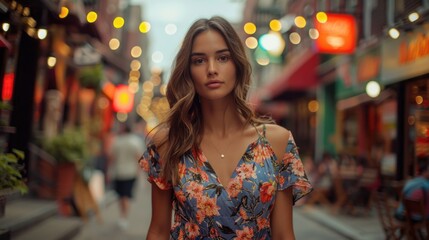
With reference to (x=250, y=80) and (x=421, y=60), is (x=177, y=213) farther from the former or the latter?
(x=421, y=60)

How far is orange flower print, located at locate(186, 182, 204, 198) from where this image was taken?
2.16 metres

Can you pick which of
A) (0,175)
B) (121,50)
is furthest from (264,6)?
(0,175)

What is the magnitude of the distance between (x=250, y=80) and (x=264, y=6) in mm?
36387

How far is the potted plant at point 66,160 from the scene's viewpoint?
10.7 m

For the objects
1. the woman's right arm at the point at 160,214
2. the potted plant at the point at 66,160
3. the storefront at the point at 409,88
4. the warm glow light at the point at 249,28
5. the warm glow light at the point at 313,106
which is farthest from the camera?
the warm glow light at the point at 313,106

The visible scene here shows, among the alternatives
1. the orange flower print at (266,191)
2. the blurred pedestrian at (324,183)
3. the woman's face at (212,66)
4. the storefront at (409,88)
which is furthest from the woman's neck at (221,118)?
the blurred pedestrian at (324,183)

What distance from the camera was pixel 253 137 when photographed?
7.66ft

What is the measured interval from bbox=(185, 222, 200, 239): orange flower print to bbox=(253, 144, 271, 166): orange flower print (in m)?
0.38

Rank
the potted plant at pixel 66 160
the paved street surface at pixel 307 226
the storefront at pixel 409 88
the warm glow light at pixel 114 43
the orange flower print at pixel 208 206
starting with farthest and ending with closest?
the warm glow light at pixel 114 43 < the potted plant at pixel 66 160 < the storefront at pixel 409 88 < the paved street surface at pixel 307 226 < the orange flower print at pixel 208 206

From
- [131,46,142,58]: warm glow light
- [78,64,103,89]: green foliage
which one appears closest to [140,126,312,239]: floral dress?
[78,64,103,89]: green foliage

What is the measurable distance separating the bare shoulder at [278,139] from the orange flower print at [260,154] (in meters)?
0.05

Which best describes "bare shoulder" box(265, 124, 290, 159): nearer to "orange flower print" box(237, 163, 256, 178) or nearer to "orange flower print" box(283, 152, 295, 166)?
"orange flower print" box(283, 152, 295, 166)

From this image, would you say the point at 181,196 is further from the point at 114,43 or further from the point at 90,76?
the point at 114,43

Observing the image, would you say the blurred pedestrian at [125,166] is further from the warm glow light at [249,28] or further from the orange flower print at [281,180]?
the orange flower print at [281,180]
